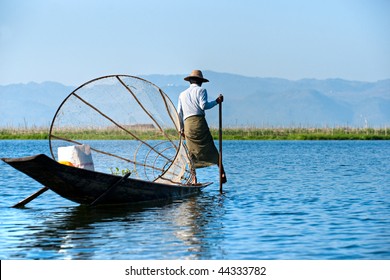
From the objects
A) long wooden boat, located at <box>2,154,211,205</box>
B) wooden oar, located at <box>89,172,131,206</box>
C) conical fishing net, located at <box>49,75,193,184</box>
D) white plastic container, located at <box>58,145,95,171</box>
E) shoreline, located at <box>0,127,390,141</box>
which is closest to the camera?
long wooden boat, located at <box>2,154,211,205</box>

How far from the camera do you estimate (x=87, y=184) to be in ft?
35.1

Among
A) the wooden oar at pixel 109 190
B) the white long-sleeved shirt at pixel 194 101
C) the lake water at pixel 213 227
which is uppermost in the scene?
the white long-sleeved shirt at pixel 194 101

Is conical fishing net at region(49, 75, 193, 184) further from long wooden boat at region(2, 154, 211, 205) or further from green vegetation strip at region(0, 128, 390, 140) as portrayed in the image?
green vegetation strip at region(0, 128, 390, 140)

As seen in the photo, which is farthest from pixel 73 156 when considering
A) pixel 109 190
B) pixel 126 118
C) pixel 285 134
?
pixel 285 134

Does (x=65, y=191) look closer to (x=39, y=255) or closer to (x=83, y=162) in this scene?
(x=83, y=162)

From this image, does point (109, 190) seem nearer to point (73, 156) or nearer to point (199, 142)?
point (73, 156)

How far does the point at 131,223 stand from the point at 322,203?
407 cm

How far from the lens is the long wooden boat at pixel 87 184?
994 centimetres

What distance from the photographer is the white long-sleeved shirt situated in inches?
499

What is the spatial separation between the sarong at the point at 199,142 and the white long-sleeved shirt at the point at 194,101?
0.32ft

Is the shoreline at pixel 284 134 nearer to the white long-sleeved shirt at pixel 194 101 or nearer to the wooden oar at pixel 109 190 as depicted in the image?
the white long-sleeved shirt at pixel 194 101

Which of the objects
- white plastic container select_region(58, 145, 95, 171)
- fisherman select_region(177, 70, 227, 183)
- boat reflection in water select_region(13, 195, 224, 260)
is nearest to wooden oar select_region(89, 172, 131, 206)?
boat reflection in water select_region(13, 195, 224, 260)

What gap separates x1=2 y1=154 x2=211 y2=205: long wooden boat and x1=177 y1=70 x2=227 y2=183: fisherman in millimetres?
834

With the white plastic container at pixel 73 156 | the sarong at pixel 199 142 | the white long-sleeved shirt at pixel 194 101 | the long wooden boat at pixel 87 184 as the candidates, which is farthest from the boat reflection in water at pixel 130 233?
the white long-sleeved shirt at pixel 194 101
